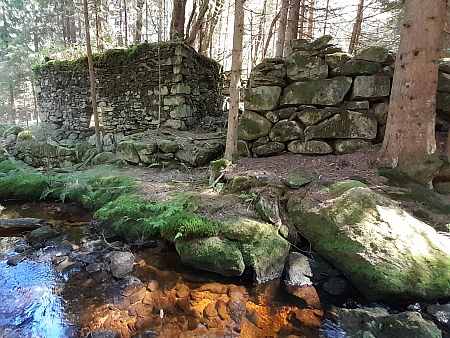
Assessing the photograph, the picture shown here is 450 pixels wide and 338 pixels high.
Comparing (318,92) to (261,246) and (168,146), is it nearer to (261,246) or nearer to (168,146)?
(261,246)

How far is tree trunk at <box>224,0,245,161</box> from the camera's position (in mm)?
5629

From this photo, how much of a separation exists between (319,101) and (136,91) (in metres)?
6.99

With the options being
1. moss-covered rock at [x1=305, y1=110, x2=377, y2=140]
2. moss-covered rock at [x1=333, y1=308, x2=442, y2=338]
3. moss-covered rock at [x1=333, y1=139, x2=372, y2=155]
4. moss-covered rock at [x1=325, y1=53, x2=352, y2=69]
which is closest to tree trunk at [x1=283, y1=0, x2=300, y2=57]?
moss-covered rock at [x1=325, y1=53, x2=352, y2=69]

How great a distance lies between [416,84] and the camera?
4566 mm

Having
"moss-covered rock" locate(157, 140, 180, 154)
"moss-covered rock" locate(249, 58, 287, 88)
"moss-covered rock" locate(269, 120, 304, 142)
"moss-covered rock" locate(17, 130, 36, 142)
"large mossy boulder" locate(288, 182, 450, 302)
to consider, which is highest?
"moss-covered rock" locate(249, 58, 287, 88)

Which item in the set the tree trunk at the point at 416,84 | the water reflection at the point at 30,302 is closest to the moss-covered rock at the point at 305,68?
the tree trunk at the point at 416,84

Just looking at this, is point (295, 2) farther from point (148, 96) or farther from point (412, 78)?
point (148, 96)

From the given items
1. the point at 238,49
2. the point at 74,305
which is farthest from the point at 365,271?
the point at 238,49

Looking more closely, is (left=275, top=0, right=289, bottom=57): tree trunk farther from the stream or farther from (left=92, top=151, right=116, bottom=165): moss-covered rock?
the stream

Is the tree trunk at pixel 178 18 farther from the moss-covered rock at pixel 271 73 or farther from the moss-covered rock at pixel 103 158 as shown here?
the moss-covered rock at pixel 271 73

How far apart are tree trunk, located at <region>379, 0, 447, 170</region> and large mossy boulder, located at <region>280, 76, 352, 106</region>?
121cm

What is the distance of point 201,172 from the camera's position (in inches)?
285

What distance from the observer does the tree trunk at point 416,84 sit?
174 inches

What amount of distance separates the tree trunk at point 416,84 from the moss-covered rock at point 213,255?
3263mm
